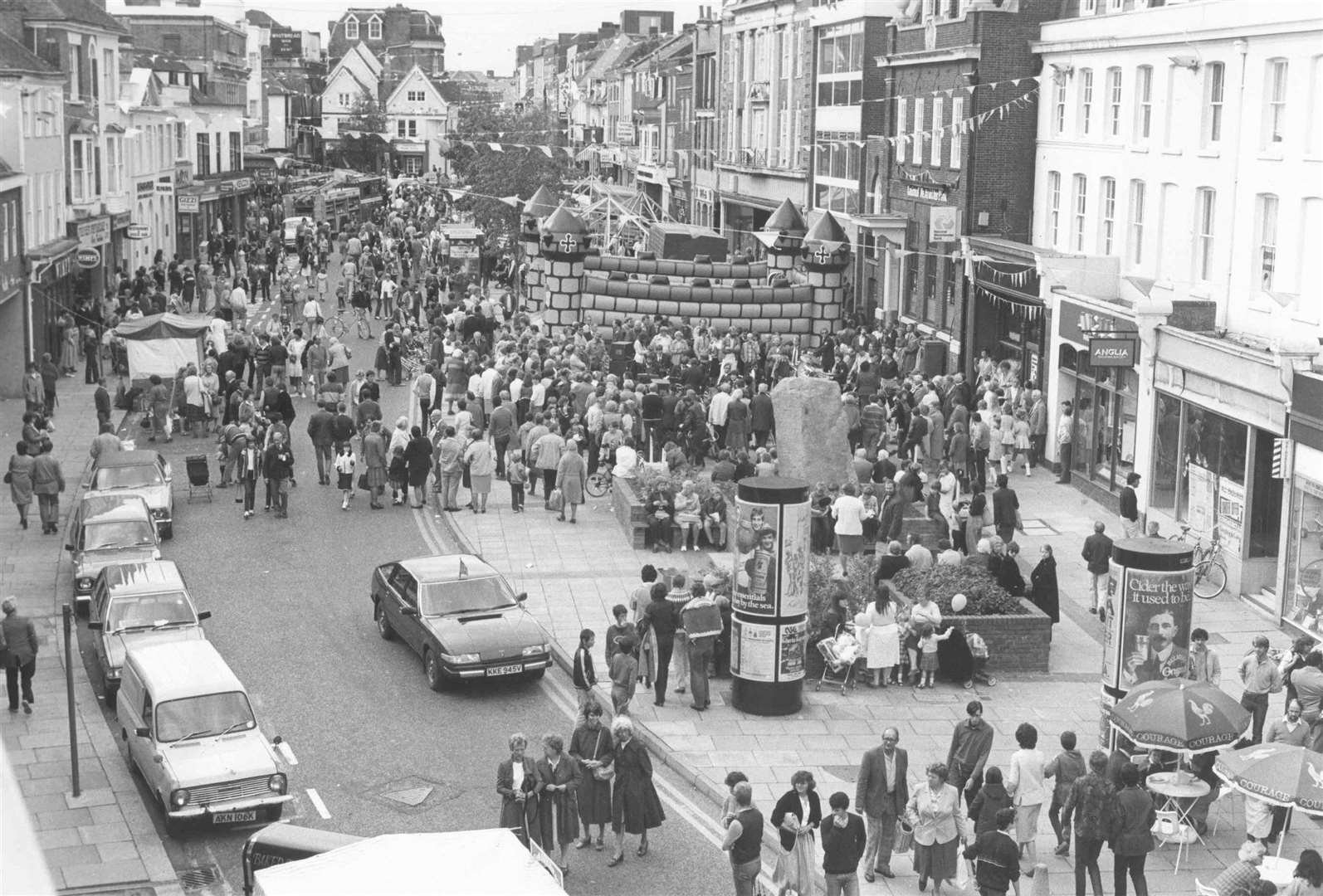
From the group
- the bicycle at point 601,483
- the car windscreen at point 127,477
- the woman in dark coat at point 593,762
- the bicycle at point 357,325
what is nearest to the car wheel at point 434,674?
the woman in dark coat at point 593,762

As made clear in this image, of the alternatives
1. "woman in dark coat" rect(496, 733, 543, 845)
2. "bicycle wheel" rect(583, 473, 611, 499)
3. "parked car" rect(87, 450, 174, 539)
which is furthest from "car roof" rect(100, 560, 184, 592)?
"bicycle wheel" rect(583, 473, 611, 499)

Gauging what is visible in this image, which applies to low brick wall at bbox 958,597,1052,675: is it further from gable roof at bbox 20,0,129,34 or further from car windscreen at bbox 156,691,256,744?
gable roof at bbox 20,0,129,34

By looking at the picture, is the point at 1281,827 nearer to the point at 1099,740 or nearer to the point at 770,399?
the point at 1099,740

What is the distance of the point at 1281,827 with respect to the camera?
567 inches

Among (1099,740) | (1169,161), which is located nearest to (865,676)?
(1099,740)

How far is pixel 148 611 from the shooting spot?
18984 millimetres

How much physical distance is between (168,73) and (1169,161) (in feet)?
183

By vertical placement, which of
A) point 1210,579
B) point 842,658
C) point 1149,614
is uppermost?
point 1149,614

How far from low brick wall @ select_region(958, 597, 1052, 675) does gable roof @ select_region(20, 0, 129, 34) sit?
119 feet

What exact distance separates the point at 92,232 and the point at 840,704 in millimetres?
36314

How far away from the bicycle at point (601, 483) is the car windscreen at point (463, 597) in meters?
9.31

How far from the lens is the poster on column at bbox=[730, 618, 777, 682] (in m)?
17.9

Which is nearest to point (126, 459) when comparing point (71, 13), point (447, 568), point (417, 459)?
Result: point (417, 459)

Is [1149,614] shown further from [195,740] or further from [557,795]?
[195,740]
